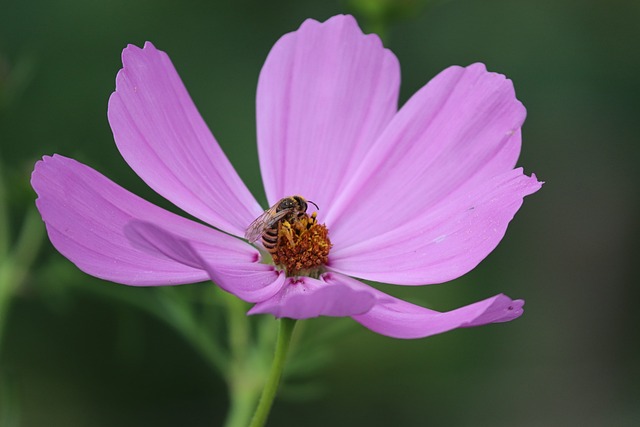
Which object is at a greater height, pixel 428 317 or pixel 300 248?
pixel 300 248

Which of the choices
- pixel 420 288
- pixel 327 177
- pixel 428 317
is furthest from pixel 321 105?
pixel 420 288

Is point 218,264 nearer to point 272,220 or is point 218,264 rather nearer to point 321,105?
point 272,220

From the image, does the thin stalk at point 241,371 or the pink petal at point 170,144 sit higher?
the pink petal at point 170,144

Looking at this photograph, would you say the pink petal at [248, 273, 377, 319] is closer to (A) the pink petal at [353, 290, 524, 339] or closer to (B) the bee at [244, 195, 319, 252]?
(A) the pink petal at [353, 290, 524, 339]

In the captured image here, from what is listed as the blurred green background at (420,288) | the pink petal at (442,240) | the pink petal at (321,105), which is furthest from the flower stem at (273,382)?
the blurred green background at (420,288)

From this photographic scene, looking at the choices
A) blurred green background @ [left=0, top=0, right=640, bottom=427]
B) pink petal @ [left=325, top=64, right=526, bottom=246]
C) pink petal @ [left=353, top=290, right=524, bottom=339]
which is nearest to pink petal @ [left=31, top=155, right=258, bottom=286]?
pink petal @ [left=353, top=290, right=524, bottom=339]

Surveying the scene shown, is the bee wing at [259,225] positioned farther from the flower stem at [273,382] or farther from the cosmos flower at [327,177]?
the flower stem at [273,382]
